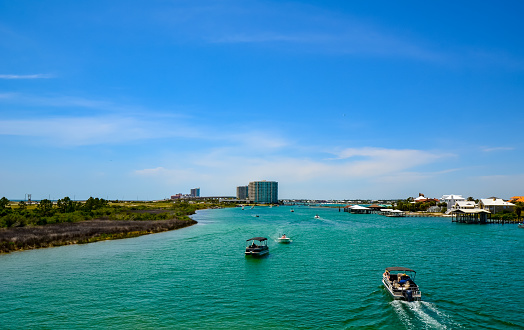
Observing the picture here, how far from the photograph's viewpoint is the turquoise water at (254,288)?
95.5ft

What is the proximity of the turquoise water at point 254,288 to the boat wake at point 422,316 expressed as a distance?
82 millimetres

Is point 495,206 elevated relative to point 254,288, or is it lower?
elevated

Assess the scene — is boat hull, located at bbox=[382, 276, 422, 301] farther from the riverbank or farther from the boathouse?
the boathouse

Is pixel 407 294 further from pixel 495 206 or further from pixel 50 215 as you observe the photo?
pixel 495 206

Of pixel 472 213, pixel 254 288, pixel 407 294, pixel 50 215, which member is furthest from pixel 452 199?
pixel 50 215

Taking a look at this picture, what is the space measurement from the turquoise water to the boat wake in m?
0.08

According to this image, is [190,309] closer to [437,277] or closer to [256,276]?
[256,276]

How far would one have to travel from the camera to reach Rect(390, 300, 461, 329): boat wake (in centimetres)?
2733

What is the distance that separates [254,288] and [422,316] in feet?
58.0

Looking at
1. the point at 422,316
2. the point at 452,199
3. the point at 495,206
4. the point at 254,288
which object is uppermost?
the point at 452,199

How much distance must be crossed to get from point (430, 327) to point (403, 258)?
29.9 meters

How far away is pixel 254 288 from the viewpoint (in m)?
39.2

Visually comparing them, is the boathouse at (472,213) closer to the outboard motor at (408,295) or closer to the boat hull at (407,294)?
the boat hull at (407,294)

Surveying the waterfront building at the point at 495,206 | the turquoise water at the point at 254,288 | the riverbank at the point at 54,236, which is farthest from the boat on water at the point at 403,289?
the waterfront building at the point at 495,206
